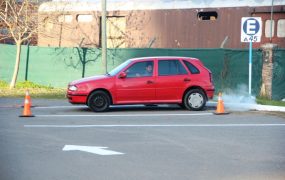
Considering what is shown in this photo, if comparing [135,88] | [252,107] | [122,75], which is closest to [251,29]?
[252,107]

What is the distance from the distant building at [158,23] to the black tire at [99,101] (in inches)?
406

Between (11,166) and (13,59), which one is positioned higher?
(13,59)

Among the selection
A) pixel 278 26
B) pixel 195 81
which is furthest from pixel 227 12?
pixel 195 81

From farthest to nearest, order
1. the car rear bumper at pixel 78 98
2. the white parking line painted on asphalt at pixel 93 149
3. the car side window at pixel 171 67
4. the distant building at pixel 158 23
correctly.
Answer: the distant building at pixel 158 23 < the car side window at pixel 171 67 < the car rear bumper at pixel 78 98 < the white parking line painted on asphalt at pixel 93 149

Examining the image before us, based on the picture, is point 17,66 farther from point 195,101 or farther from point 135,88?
point 195,101

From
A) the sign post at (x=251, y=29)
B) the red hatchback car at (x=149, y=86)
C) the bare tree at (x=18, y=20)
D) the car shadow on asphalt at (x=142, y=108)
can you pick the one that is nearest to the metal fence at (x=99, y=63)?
the bare tree at (x=18, y=20)

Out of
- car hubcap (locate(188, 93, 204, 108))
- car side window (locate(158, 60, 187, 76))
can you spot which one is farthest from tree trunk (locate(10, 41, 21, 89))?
car hubcap (locate(188, 93, 204, 108))

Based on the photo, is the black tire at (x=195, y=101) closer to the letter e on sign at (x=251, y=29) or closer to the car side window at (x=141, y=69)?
the car side window at (x=141, y=69)

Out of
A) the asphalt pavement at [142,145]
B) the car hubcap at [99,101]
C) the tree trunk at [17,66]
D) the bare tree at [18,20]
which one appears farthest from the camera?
the tree trunk at [17,66]

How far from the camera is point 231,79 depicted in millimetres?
23172

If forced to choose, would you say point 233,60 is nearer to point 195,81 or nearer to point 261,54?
point 261,54

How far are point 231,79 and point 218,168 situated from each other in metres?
14.6

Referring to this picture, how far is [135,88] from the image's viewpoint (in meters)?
17.0

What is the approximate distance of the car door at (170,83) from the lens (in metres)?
17.1
